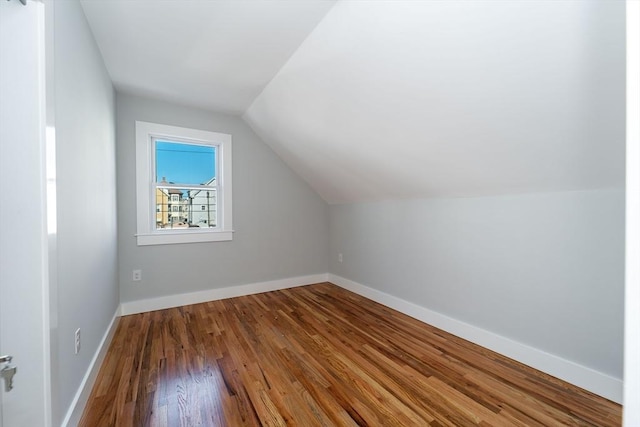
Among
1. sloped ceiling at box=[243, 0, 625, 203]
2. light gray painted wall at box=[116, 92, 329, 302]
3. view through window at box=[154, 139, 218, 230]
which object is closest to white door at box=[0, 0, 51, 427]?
sloped ceiling at box=[243, 0, 625, 203]

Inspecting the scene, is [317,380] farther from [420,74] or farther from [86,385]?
[420,74]

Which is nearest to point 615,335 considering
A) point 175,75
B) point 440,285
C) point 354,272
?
point 440,285

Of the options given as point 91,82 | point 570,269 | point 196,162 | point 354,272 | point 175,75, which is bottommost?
point 354,272

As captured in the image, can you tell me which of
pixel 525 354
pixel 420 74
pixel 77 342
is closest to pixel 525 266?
pixel 525 354

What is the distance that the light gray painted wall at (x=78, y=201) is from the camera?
1132mm

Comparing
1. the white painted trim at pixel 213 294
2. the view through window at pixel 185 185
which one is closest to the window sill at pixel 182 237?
the view through window at pixel 185 185

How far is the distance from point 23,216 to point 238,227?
2.41 m

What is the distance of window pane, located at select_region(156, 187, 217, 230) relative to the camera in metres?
2.98

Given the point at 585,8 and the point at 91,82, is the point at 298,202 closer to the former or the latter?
the point at 91,82

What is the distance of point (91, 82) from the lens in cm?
171

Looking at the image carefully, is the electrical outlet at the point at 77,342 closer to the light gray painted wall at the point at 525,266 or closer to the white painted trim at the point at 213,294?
the white painted trim at the point at 213,294

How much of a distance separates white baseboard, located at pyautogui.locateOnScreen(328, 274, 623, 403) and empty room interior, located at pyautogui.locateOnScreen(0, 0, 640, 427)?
1cm

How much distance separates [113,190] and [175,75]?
123cm

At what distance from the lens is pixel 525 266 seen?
5.98ft
